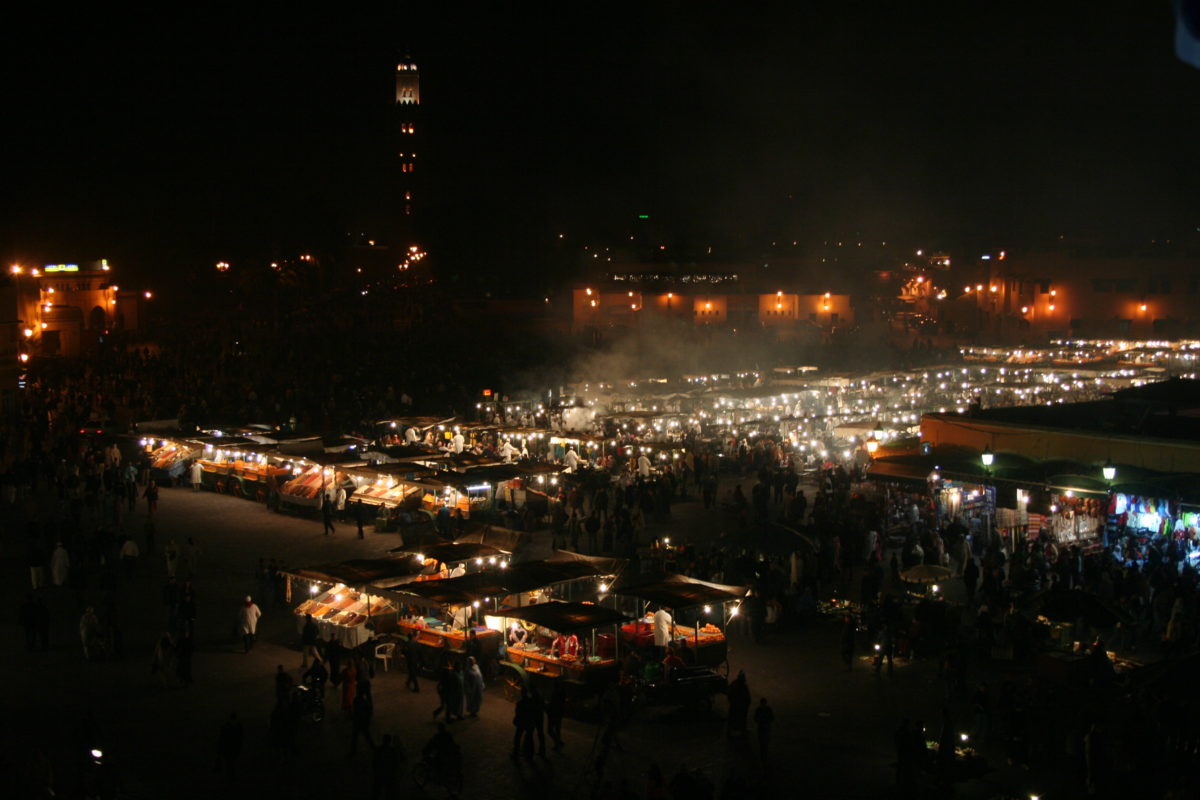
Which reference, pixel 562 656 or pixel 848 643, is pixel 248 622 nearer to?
pixel 562 656

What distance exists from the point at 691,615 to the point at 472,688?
3.14 meters

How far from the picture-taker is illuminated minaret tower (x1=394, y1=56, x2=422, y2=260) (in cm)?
13212

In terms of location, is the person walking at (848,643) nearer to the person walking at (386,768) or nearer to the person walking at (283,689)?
the person walking at (386,768)

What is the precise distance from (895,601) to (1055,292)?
179 ft

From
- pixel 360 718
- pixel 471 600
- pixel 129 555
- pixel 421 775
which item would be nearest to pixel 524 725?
pixel 421 775

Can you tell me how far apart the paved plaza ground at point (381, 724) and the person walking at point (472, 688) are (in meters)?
0.16

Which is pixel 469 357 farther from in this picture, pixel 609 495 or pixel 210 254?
pixel 210 254

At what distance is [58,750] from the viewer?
1057cm

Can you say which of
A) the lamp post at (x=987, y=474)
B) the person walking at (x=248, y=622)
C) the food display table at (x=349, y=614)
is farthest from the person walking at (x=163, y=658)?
the lamp post at (x=987, y=474)

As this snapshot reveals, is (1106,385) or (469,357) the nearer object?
(1106,385)

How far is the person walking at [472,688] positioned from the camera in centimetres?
1174

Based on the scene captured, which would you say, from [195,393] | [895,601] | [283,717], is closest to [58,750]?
[283,717]

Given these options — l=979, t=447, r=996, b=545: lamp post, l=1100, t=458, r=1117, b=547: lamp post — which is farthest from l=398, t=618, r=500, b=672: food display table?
l=1100, t=458, r=1117, b=547: lamp post

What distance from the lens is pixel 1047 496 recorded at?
18.7 m
